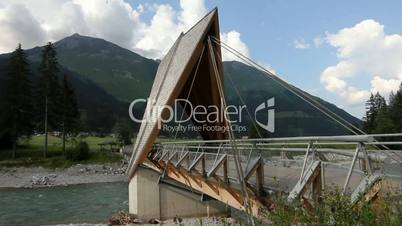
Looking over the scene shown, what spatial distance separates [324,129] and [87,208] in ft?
580

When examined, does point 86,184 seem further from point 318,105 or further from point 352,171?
point 352,171

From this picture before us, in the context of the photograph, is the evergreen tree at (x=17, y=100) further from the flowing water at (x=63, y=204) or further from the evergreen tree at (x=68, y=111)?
the flowing water at (x=63, y=204)

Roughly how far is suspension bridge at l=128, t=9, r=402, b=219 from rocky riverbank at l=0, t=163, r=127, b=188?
16468 millimetres

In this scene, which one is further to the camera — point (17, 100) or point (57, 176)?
point (17, 100)

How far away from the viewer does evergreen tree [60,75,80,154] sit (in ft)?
159

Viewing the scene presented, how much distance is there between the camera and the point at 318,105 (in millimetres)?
10984

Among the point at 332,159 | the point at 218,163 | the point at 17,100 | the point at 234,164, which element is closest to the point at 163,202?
the point at 218,163

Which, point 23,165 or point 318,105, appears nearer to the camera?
point 318,105

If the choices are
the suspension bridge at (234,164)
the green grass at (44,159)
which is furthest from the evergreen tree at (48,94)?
the suspension bridge at (234,164)

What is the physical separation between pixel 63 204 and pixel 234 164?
16874 mm

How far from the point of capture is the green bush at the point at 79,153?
44.7 meters

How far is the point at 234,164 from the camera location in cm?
1143

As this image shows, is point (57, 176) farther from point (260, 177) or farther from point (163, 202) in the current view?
point (260, 177)

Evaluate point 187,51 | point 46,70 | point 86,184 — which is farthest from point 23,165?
point 187,51
